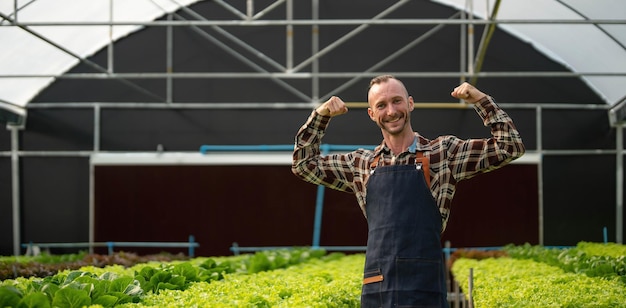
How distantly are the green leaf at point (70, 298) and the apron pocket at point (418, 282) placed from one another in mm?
1390

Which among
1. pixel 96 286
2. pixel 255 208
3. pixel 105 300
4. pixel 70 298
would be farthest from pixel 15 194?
pixel 70 298

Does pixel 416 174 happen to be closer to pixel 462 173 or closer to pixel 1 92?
pixel 462 173

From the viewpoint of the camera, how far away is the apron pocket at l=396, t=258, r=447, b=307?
339 cm

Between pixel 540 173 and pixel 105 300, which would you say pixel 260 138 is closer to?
pixel 540 173

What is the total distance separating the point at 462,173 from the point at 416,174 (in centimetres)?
20

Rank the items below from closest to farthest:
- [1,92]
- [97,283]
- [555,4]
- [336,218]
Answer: [97,283] → [555,4] → [1,92] → [336,218]

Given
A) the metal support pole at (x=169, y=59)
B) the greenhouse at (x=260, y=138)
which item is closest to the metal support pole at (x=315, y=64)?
the greenhouse at (x=260, y=138)

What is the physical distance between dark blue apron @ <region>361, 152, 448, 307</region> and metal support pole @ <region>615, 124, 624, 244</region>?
40.9 ft

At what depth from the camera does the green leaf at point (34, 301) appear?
3.66m

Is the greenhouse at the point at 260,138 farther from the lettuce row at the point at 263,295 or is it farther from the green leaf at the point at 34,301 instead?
the green leaf at the point at 34,301

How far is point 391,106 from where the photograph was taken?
3539mm

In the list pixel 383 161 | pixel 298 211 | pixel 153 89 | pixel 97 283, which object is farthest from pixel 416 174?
pixel 153 89

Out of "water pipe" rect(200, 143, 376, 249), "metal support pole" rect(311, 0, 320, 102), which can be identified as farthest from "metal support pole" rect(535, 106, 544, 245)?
"metal support pole" rect(311, 0, 320, 102)

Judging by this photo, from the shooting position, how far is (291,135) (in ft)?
51.0
